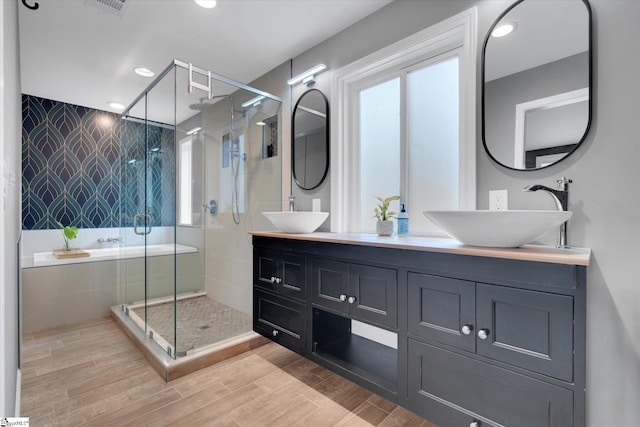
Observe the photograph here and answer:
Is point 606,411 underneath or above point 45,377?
above

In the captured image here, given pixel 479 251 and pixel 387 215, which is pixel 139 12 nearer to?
pixel 387 215

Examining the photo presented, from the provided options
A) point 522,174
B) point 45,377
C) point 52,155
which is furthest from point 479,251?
point 52,155

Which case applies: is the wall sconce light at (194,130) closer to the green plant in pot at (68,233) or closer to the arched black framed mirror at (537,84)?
the arched black framed mirror at (537,84)

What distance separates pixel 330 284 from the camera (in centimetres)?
172

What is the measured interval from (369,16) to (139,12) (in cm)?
158

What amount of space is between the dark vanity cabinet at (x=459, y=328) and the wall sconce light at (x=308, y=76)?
1453 millimetres

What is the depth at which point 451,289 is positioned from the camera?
48.7 inches

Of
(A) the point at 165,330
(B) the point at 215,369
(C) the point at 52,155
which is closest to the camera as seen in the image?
(B) the point at 215,369

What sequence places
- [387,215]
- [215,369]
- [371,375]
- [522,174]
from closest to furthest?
[522,174]
[371,375]
[387,215]
[215,369]

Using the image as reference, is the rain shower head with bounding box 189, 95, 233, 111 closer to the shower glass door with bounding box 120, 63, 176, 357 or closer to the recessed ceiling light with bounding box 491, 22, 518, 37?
the shower glass door with bounding box 120, 63, 176, 357

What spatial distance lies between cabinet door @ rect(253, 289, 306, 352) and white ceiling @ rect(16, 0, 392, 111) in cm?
198

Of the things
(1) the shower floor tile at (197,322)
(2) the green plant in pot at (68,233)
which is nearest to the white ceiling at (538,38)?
(1) the shower floor tile at (197,322)

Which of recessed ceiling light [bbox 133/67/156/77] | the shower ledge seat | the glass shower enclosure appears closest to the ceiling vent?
the glass shower enclosure

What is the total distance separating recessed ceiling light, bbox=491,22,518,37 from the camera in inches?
57.5
